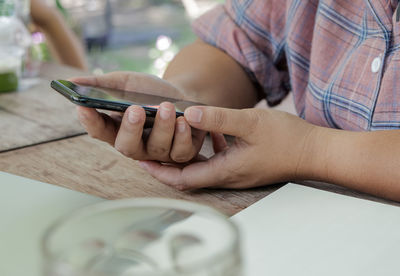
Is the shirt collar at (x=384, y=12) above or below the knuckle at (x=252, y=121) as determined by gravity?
above

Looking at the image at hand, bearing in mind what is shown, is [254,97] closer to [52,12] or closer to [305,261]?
[305,261]

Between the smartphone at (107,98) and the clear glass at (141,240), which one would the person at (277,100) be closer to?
the smartphone at (107,98)

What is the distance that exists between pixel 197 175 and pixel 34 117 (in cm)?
38

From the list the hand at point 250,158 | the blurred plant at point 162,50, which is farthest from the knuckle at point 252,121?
the blurred plant at point 162,50

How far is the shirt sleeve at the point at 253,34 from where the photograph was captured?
0.88 m

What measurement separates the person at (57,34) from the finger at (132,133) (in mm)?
1313

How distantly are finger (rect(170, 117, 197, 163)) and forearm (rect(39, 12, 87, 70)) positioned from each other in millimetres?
1334

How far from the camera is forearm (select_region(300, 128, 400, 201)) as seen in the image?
1.71ft

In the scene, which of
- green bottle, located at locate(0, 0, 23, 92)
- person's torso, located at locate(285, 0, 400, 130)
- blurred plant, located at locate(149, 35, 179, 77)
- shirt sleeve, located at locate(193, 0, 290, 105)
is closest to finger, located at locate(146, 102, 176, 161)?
person's torso, located at locate(285, 0, 400, 130)

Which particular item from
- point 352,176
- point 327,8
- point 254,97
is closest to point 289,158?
point 352,176

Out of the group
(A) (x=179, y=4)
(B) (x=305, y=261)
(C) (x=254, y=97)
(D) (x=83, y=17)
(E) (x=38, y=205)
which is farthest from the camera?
(A) (x=179, y=4)

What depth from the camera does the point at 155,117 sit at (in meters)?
0.53

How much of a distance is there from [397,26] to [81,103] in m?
0.40

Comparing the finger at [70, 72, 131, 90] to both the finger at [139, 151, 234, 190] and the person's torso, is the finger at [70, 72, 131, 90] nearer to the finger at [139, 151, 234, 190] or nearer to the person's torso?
the finger at [139, 151, 234, 190]
